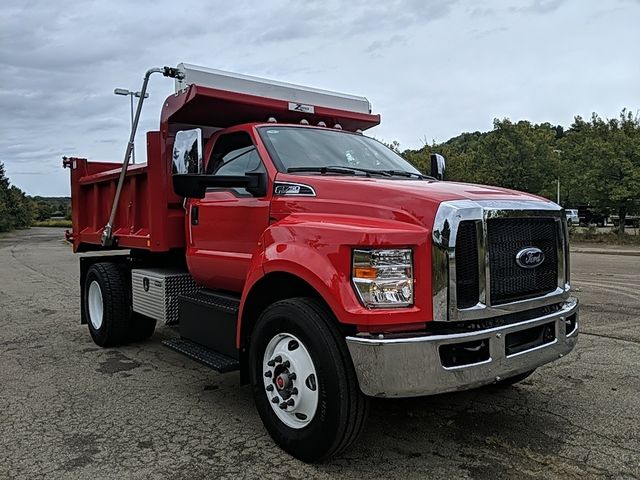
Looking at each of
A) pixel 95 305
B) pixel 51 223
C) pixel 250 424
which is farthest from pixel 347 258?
pixel 51 223

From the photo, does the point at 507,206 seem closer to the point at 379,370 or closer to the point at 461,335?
the point at 461,335

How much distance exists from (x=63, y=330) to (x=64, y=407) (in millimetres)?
3324

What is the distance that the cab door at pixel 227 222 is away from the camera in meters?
4.63

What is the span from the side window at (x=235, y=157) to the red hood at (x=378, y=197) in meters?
0.49

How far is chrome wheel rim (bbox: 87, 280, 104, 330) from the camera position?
6957 mm

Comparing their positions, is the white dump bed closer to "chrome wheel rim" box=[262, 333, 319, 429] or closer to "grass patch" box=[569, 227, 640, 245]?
"chrome wheel rim" box=[262, 333, 319, 429]

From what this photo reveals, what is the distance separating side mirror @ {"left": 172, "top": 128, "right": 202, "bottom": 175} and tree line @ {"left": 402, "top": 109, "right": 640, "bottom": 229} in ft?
67.2

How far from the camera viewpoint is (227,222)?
4.88 m

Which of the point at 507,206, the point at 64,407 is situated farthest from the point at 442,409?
the point at 64,407

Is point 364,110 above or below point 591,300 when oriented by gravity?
above

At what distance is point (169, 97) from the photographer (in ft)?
18.7

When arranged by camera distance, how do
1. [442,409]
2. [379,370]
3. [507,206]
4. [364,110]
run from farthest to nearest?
[364,110]
[442,409]
[507,206]
[379,370]

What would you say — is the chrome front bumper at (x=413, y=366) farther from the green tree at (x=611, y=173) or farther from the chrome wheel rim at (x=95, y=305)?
the green tree at (x=611, y=173)

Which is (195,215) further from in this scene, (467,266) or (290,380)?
(467,266)
